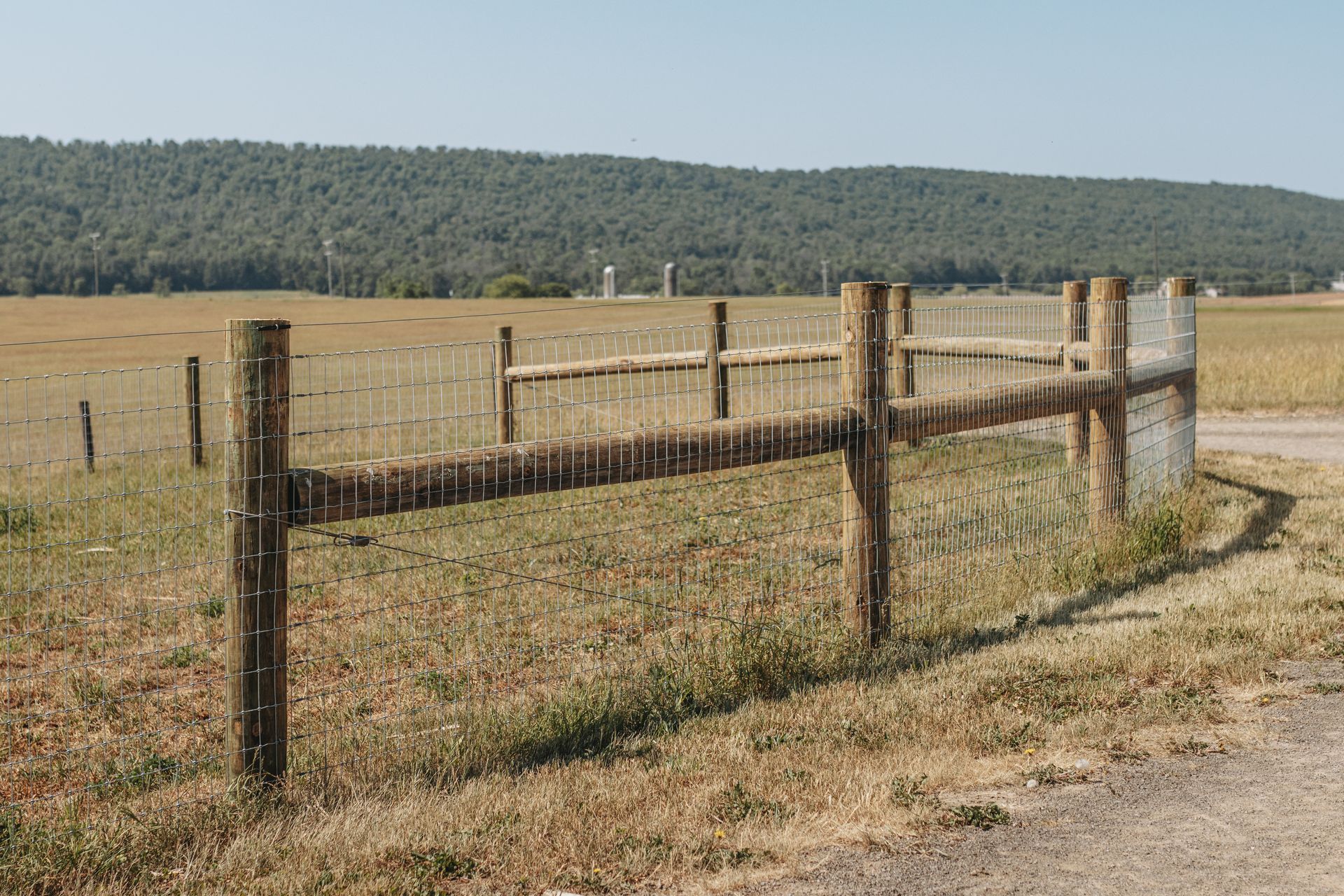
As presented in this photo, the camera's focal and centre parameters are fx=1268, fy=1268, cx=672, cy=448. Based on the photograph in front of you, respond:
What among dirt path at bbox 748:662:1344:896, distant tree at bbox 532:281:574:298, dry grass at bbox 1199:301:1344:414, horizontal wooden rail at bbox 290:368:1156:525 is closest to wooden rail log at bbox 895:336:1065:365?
horizontal wooden rail at bbox 290:368:1156:525

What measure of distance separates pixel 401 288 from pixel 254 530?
73.3 m

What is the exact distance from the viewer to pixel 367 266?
9369cm

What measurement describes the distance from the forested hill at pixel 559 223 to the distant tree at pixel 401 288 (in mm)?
3896

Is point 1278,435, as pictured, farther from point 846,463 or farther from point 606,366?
point 846,463

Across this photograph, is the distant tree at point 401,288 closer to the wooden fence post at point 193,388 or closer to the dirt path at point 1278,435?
the wooden fence post at point 193,388

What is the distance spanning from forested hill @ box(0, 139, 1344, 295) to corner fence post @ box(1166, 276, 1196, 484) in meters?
69.2

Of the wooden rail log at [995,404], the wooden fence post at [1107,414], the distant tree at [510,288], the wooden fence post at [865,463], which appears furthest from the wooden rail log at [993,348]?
the distant tree at [510,288]

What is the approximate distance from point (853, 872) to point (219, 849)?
76.7 inches

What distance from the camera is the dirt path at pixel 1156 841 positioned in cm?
363

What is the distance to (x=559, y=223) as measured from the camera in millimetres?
142500

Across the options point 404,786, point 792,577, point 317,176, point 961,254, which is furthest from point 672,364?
point 317,176

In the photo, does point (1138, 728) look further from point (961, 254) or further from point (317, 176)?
point (317, 176)

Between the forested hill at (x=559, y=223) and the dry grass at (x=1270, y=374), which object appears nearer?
the dry grass at (x=1270, y=374)

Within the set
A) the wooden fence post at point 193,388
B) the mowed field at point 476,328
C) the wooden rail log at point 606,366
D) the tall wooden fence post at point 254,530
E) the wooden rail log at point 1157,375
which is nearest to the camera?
the tall wooden fence post at point 254,530
